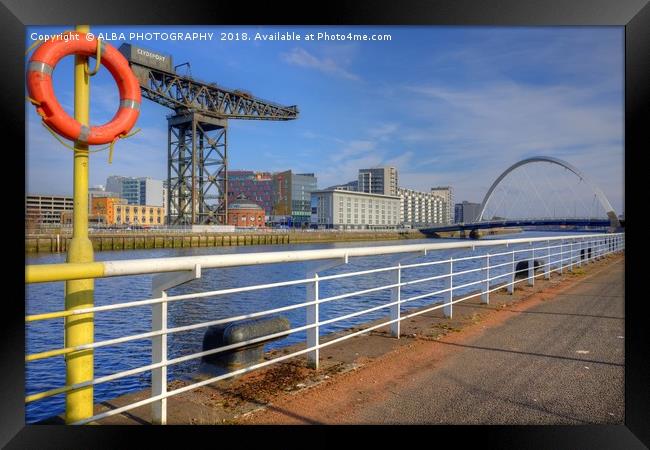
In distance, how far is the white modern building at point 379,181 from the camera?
13862 centimetres

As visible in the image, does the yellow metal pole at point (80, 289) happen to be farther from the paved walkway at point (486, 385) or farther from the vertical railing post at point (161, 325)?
the paved walkway at point (486, 385)

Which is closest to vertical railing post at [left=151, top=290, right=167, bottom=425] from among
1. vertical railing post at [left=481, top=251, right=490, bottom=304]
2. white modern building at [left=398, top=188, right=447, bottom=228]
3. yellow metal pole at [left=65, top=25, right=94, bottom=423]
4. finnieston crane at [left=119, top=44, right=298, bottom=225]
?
yellow metal pole at [left=65, top=25, right=94, bottom=423]

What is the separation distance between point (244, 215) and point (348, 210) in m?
25.5

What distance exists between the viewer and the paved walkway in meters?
2.83

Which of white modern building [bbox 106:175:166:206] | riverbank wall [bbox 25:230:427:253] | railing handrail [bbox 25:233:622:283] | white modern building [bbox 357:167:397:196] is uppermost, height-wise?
white modern building [bbox 357:167:397:196]

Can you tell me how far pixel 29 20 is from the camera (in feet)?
9.80

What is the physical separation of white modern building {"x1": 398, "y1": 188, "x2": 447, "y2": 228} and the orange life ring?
426ft

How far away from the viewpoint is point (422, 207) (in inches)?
5778

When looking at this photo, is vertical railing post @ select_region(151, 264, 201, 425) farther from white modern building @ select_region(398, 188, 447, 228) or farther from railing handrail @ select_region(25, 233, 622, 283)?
white modern building @ select_region(398, 188, 447, 228)

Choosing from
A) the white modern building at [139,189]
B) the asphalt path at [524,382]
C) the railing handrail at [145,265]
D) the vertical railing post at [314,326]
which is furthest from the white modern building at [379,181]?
the railing handrail at [145,265]

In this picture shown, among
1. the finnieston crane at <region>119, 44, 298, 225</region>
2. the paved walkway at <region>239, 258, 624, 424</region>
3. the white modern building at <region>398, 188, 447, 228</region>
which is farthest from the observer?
the white modern building at <region>398, 188, 447, 228</region>

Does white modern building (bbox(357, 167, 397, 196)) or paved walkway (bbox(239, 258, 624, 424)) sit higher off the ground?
white modern building (bbox(357, 167, 397, 196))

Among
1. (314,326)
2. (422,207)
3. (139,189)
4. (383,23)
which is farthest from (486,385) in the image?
(422,207)
